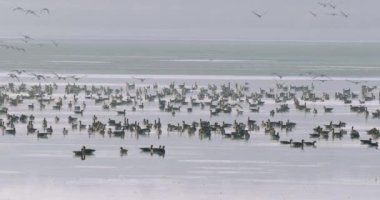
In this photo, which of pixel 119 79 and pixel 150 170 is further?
pixel 119 79

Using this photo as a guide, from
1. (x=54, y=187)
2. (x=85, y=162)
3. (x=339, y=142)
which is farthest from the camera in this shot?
(x=339, y=142)

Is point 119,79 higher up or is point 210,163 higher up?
point 119,79

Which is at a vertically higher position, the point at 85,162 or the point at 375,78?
the point at 375,78

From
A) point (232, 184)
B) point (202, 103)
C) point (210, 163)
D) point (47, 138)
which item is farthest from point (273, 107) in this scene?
point (232, 184)

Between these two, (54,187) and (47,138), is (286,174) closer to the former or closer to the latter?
(54,187)

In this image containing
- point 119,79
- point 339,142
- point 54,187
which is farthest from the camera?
point 119,79

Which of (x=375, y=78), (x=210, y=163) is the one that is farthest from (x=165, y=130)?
(x=375, y=78)

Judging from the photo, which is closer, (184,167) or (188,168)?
(188,168)

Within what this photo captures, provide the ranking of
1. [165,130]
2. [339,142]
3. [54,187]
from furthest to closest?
[165,130] < [339,142] < [54,187]

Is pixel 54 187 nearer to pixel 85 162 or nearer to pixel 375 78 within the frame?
pixel 85 162
